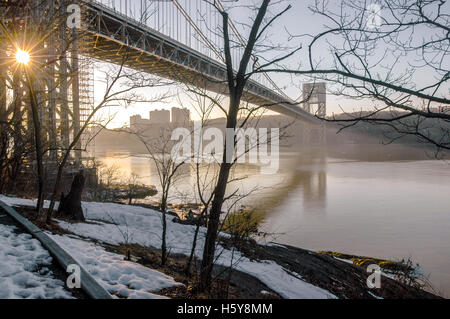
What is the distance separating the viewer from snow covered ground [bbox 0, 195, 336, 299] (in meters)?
5.30

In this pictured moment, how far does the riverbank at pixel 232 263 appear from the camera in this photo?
4414 millimetres

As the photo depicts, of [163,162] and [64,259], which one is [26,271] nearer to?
A: [64,259]

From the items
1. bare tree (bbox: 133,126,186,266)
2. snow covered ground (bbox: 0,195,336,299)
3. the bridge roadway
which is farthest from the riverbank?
the bridge roadway

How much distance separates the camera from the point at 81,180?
7031 mm

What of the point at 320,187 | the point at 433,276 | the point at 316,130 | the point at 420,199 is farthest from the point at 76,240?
the point at 316,130

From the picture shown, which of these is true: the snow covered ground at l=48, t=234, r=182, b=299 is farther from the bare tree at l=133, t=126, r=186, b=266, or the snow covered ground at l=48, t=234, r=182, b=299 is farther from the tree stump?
the tree stump

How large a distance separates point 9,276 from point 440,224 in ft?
51.7

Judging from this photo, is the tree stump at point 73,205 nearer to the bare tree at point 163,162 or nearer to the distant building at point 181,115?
the bare tree at point 163,162

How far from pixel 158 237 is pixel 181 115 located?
9.04ft

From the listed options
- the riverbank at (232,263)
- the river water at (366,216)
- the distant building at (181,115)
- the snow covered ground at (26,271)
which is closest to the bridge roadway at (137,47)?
the river water at (366,216)

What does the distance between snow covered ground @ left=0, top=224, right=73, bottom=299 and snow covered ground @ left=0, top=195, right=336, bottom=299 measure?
59 centimetres

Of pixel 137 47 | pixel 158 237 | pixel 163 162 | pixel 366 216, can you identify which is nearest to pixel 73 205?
pixel 158 237

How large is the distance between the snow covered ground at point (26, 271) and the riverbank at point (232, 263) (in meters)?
0.45
